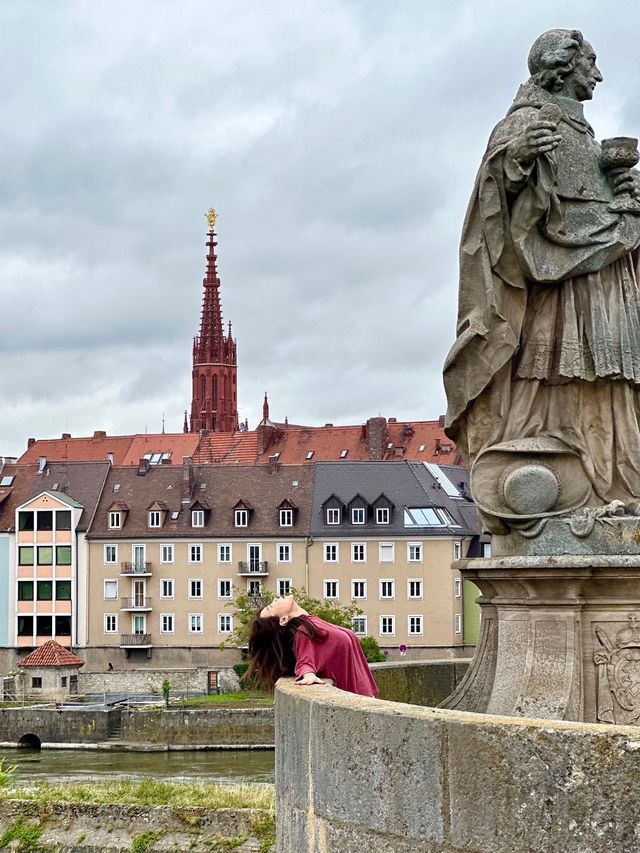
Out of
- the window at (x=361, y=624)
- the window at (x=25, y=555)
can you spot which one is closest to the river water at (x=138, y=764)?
the window at (x=361, y=624)

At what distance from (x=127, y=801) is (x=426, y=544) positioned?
1936 inches

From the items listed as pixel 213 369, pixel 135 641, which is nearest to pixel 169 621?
pixel 135 641

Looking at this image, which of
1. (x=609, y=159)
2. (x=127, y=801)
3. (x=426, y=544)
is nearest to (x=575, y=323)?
(x=609, y=159)

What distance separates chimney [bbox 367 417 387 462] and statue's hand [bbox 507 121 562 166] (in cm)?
8320

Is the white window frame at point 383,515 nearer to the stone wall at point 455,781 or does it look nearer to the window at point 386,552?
the window at point 386,552

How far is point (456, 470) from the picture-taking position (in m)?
76.8

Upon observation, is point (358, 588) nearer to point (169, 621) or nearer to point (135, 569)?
point (169, 621)

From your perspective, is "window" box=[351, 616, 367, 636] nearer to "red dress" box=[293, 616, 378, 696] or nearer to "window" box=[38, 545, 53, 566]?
"window" box=[38, 545, 53, 566]

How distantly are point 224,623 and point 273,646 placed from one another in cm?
6499

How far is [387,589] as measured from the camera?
69875mm

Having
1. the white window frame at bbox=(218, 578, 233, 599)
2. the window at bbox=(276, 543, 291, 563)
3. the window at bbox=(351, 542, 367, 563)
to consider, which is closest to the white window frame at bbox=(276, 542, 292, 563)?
the window at bbox=(276, 543, 291, 563)

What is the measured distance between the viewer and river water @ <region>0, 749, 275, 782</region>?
1999 inches

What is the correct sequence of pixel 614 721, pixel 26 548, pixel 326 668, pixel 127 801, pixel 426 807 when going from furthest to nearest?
pixel 26 548 < pixel 127 801 < pixel 614 721 < pixel 326 668 < pixel 426 807

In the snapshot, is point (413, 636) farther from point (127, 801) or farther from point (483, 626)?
point (483, 626)
